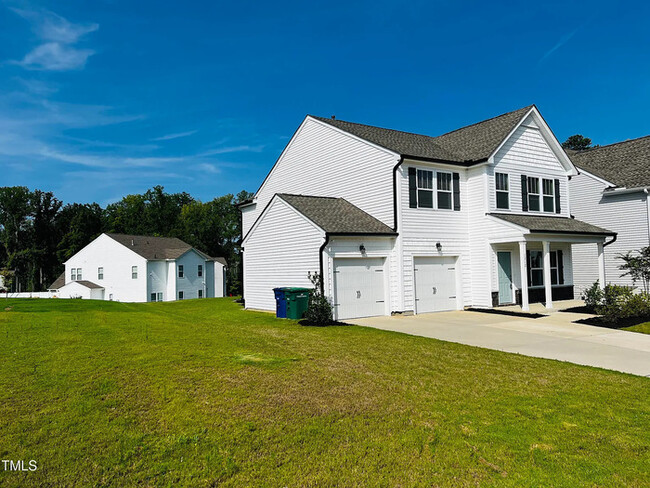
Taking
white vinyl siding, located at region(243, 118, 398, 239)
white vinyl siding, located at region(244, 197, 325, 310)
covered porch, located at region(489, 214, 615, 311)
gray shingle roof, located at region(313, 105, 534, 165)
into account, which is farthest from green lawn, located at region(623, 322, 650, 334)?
white vinyl siding, located at region(244, 197, 325, 310)

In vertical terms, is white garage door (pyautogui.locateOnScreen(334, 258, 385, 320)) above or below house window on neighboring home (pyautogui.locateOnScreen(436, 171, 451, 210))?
below

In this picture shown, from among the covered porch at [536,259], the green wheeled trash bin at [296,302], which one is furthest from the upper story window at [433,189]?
the green wheeled trash bin at [296,302]

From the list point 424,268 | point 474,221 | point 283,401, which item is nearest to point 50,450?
point 283,401

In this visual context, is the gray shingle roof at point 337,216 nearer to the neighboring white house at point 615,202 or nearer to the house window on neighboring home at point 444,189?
the house window on neighboring home at point 444,189

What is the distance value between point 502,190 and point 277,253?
1016 cm

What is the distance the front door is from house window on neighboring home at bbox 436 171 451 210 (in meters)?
3.27

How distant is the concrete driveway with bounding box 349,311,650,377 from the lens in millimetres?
9219

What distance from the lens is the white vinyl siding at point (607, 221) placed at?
21078mm

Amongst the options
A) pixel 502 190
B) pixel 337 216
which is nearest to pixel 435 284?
pixel 337 216

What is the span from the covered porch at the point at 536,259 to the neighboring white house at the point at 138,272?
3302 centimetres

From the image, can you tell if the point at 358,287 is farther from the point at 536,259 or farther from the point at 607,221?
the point at 607,221

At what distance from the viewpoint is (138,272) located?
138 ft

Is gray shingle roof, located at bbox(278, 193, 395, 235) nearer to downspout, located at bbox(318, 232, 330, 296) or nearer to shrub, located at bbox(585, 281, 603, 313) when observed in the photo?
downspout, located at bbox(318, 232, 330, 296)

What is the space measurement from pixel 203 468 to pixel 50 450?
4.98 ft
